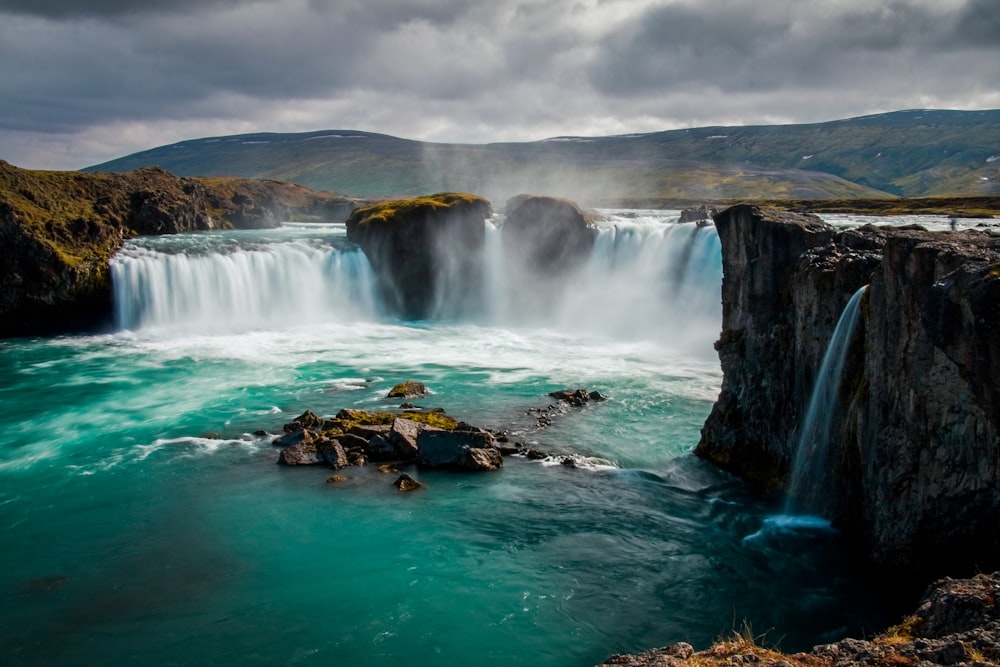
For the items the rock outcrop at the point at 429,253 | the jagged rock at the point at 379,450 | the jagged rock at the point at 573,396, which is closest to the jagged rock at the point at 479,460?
the jagged rock at the point at 379,450

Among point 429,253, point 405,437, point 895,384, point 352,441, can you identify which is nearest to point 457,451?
point 405,437

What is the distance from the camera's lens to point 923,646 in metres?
8.61

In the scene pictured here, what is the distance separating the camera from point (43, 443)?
89.8ft

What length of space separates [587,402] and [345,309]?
3232 cm

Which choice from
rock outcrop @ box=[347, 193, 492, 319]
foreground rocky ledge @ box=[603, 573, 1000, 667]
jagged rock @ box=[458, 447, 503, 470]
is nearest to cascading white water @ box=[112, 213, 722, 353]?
rock outcrop @ box=[347, 193, 492, 319]

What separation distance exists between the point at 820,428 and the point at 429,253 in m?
45.0

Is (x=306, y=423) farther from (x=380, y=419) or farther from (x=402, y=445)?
(x=402, y=445)

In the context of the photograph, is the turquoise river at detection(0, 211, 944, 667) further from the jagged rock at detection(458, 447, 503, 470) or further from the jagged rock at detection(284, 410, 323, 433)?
the jagged rock at detection(284, 410, 323, 433)

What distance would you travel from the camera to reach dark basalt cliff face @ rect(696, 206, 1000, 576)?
12625 millimetres

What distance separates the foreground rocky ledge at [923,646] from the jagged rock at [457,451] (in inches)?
536

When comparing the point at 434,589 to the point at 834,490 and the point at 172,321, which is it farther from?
the point at 172,321

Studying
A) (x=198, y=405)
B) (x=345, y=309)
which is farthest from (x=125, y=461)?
(x=345, y=309)

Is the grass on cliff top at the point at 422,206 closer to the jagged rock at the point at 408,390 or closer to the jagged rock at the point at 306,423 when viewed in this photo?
the jagged rock at the point at 408,390

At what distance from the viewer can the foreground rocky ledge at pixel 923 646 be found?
27.1ft
